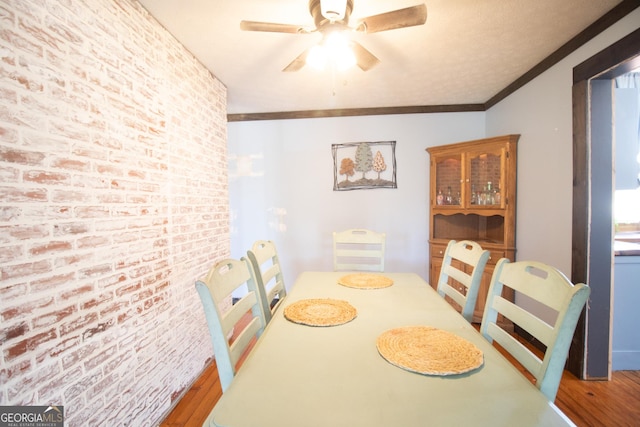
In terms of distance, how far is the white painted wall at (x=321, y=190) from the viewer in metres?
3.31

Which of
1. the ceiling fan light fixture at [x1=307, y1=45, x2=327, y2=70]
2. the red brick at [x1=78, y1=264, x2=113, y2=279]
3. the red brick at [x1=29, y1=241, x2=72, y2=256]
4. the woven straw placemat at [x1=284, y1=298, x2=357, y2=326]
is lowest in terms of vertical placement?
the woven straw placemat at [x1=284, y1=298, x2=357, y2=326]

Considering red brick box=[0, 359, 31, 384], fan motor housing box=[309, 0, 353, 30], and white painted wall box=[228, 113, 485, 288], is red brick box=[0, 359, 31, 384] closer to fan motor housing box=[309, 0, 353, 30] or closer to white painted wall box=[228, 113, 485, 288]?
fan motor housing box=[309, 0, 353, 30]

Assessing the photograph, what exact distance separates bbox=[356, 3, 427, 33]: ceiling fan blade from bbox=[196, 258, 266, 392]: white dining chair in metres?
1.25

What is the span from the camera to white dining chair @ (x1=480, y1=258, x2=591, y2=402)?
2.65 feet

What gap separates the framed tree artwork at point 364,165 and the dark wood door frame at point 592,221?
1684 millimetres

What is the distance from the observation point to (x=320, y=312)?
1.27 metres

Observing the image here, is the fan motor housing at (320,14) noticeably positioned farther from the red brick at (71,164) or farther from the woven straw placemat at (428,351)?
the woven straw placemat at (428,351)

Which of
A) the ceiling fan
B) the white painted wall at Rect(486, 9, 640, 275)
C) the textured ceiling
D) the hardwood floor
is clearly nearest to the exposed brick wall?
the hardwood floor

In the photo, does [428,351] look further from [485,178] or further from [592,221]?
[485,178]

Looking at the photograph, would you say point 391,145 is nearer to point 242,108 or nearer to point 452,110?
point 452,110

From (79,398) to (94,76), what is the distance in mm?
1381

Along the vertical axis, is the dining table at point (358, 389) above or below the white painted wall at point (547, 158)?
below

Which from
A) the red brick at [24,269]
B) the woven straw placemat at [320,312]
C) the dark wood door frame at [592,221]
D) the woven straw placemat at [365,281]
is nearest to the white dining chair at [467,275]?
the woven straw placemat at [365,281]

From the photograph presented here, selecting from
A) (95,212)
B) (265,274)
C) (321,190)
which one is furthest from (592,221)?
(95,212)
